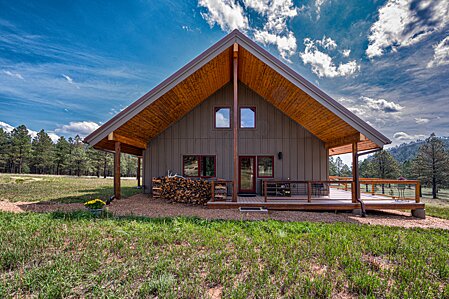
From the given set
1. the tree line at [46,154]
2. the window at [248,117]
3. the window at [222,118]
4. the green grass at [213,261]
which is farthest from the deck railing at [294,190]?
the tree line at [46,154]

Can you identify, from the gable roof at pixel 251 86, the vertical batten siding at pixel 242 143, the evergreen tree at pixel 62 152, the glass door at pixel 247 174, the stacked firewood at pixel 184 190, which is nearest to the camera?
the gable roof at pixel 251 86

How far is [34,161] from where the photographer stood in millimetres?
42844

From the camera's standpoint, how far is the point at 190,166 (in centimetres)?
1025

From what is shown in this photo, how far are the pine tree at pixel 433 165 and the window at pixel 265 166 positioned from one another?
31034 millimetres

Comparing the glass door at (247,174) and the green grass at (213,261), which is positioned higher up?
the glass door at (247,174)

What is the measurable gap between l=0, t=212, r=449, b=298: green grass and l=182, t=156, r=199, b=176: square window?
215 inches

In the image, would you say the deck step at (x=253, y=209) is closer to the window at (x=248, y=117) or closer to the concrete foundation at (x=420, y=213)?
the window at (x=248, y=117)

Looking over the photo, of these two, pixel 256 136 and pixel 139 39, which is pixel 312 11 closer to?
pixel 256 136


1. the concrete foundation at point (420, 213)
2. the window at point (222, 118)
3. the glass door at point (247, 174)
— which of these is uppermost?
the window at point (222, 118)

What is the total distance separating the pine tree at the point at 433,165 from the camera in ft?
88.9

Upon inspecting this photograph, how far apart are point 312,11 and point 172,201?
13.6 metres

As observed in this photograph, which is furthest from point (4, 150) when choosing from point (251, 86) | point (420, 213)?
point (420, 213)

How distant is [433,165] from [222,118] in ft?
112

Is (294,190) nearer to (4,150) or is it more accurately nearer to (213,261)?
(213,261)
